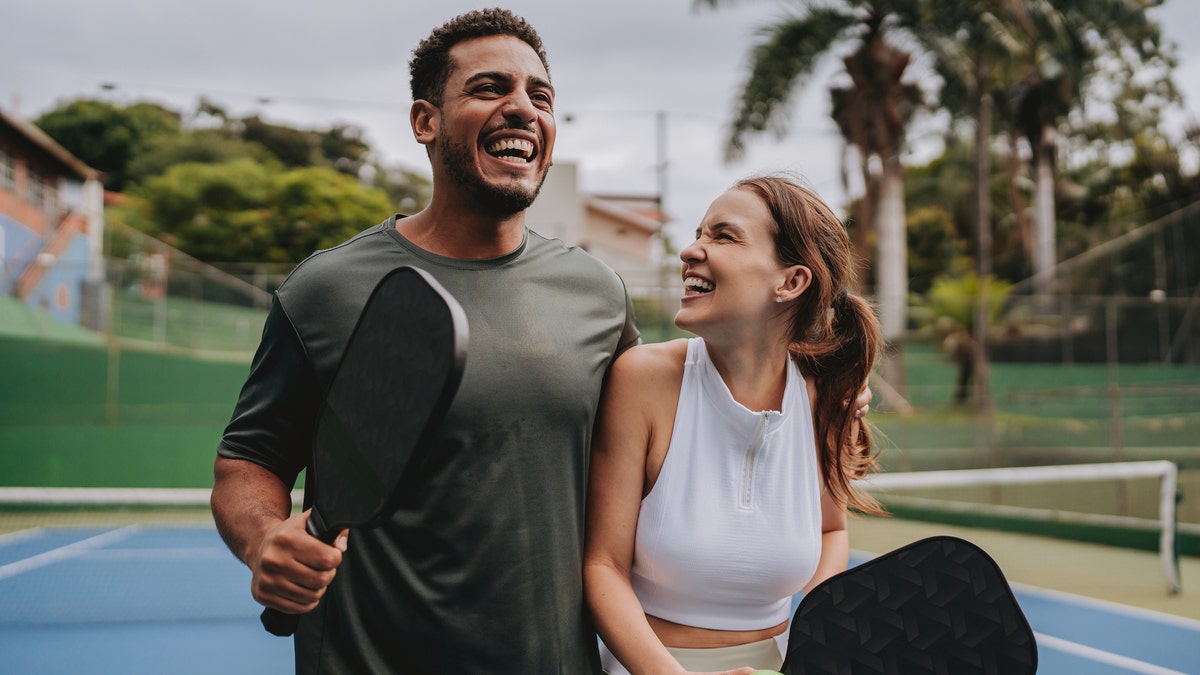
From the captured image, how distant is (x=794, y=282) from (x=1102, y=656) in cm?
624

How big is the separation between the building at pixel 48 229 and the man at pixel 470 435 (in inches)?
724

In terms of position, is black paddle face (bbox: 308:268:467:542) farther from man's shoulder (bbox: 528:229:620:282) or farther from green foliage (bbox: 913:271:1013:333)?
green foliage (bbox: 913:271:1013:333)

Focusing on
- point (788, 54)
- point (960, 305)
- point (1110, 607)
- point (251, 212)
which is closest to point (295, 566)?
point (1110, 607)

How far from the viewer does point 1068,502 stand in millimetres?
12633

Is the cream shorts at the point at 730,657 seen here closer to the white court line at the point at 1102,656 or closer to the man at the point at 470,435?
the man at the point at 470,435

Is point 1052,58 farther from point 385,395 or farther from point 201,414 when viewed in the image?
point 385,395

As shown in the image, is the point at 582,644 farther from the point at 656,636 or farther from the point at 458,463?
the point at 458,463

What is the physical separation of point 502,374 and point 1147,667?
646cm

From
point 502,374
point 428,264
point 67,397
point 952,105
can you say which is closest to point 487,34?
point 428,264

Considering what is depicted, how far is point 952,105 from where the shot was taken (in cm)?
2139

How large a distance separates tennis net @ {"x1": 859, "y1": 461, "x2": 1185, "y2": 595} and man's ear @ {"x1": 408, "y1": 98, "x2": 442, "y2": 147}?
724 cm

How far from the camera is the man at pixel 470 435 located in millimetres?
1907

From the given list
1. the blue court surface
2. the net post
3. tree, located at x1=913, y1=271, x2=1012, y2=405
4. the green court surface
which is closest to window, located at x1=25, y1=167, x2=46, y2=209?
the green court surface

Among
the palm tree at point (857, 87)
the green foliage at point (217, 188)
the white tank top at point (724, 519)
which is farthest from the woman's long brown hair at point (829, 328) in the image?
the green foliage at point (217, 188)
